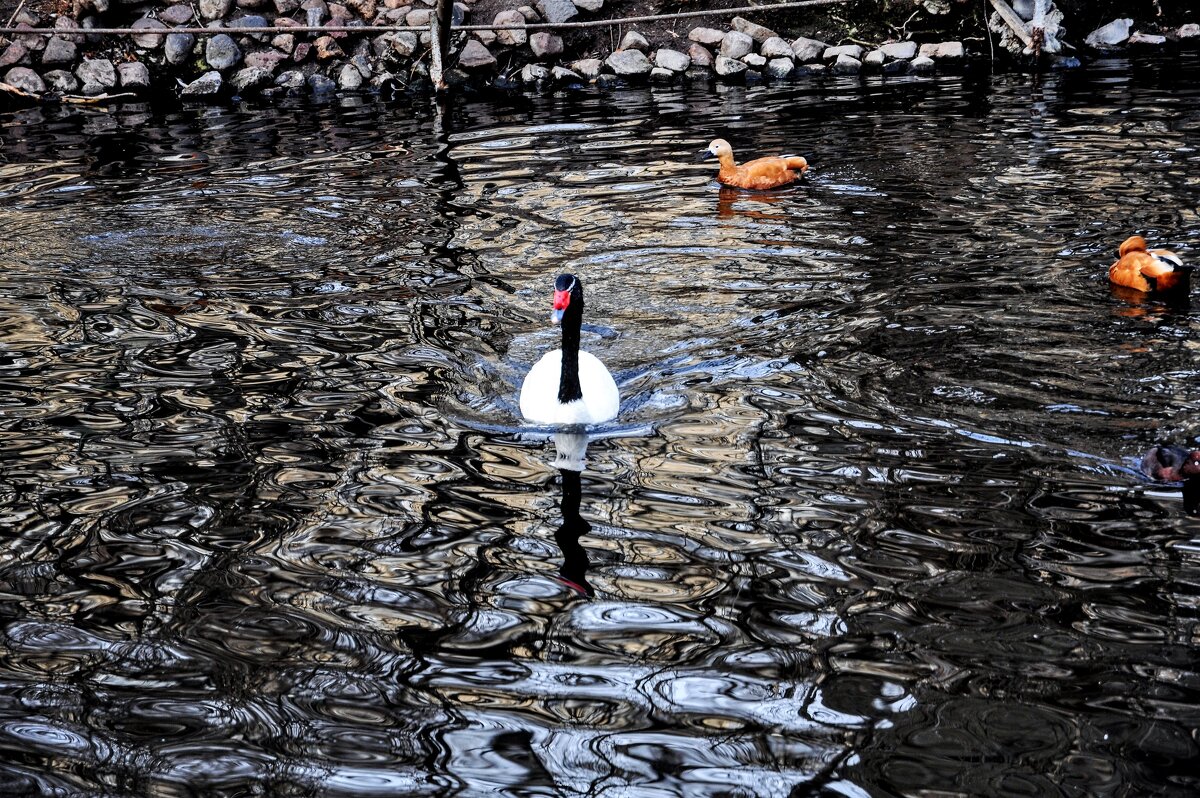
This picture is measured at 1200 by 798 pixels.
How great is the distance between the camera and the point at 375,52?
18.3 m

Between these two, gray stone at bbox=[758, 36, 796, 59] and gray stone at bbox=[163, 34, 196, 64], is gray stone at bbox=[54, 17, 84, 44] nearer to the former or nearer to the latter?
gray stone at bbox=[163, 34, 196, 64]

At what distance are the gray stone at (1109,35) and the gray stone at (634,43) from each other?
6420mm

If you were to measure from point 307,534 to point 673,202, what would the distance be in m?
6.52

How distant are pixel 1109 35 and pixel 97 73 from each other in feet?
48.7

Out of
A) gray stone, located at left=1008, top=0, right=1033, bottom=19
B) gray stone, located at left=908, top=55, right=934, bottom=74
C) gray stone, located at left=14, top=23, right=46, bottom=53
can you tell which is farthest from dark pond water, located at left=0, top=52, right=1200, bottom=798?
gray stone, located at left=14, top=23, right=46, bottom=53

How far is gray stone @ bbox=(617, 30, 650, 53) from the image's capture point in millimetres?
18141

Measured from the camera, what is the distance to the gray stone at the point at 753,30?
18109 mm

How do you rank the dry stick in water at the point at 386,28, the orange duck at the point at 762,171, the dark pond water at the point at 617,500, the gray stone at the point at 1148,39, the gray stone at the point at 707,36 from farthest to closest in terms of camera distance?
the gray stone at the point at 707,36
the gray stone at the point at 1148,39
the dry stick in water at the point at 386,28
the orange duck at the point at 762,171
the dark pond water at the point at 617,500

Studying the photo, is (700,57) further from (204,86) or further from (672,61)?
(204,86)

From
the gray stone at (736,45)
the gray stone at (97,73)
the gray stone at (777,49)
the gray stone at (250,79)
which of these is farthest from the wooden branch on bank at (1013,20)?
the gray stone at (97,73)

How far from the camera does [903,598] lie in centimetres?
440

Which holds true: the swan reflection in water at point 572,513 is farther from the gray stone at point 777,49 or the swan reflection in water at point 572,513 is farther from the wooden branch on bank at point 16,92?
the wooden branch on bank at point 16,92

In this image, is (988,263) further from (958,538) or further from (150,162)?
(150,162)

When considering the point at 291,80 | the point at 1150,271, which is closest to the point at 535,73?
the point at 291,80
